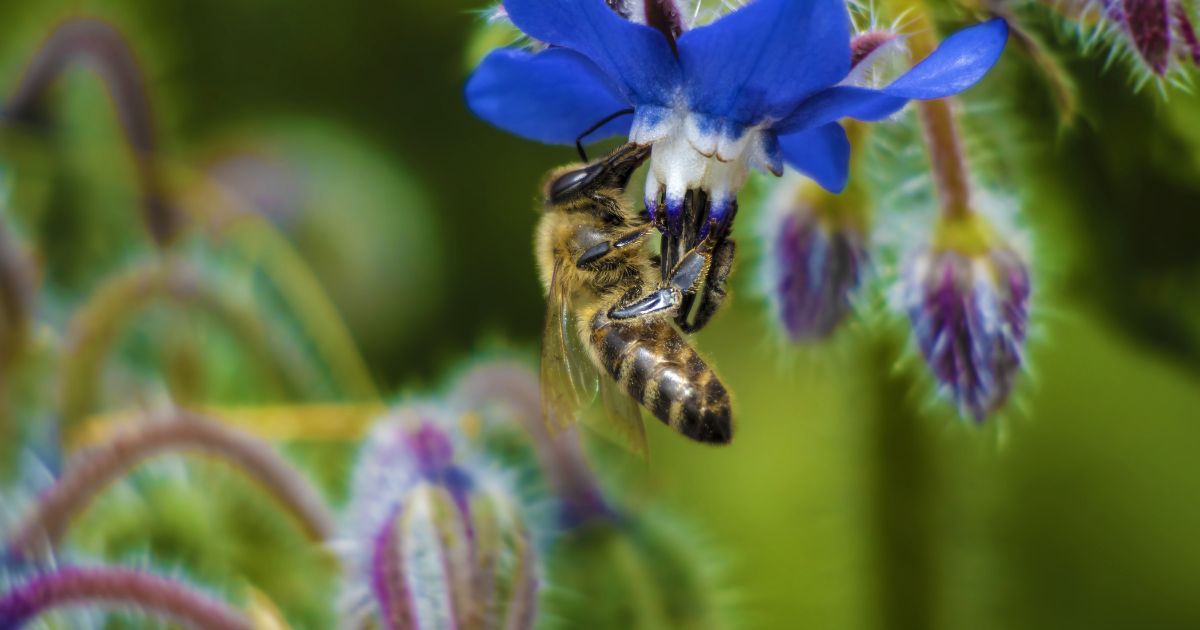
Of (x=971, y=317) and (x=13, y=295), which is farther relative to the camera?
(x=13, y=295)

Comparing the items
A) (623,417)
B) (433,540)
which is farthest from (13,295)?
(623,417)

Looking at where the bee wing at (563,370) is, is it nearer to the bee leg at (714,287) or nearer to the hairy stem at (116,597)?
the bee leg at (714,287)

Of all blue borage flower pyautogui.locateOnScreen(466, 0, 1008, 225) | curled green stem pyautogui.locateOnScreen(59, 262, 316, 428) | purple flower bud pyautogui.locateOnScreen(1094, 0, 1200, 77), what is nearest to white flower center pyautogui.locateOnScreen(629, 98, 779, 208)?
blue borage flower pyautogui.locateOnScreen(466, 0, 1008, 225)

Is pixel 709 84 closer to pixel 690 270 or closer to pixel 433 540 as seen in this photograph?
pixel 690 270

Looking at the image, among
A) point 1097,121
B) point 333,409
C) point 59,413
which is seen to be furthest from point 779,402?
point 59,413

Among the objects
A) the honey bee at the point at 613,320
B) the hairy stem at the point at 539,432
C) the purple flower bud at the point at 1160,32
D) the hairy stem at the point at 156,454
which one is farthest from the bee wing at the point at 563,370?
the purple flower bud at the point at 1160,32
